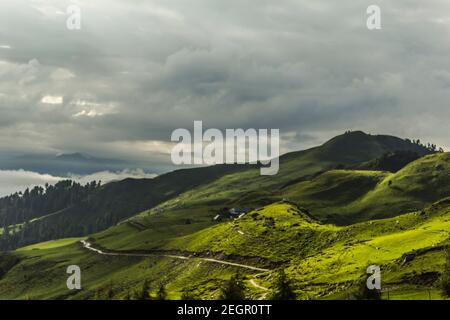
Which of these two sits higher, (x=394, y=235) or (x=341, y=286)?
(x=394, y=235)

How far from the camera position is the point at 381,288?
120 m

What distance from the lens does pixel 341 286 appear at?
133 m

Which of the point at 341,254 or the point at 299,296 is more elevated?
the point at 341,254

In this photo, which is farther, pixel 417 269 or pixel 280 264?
pixel 280 264
